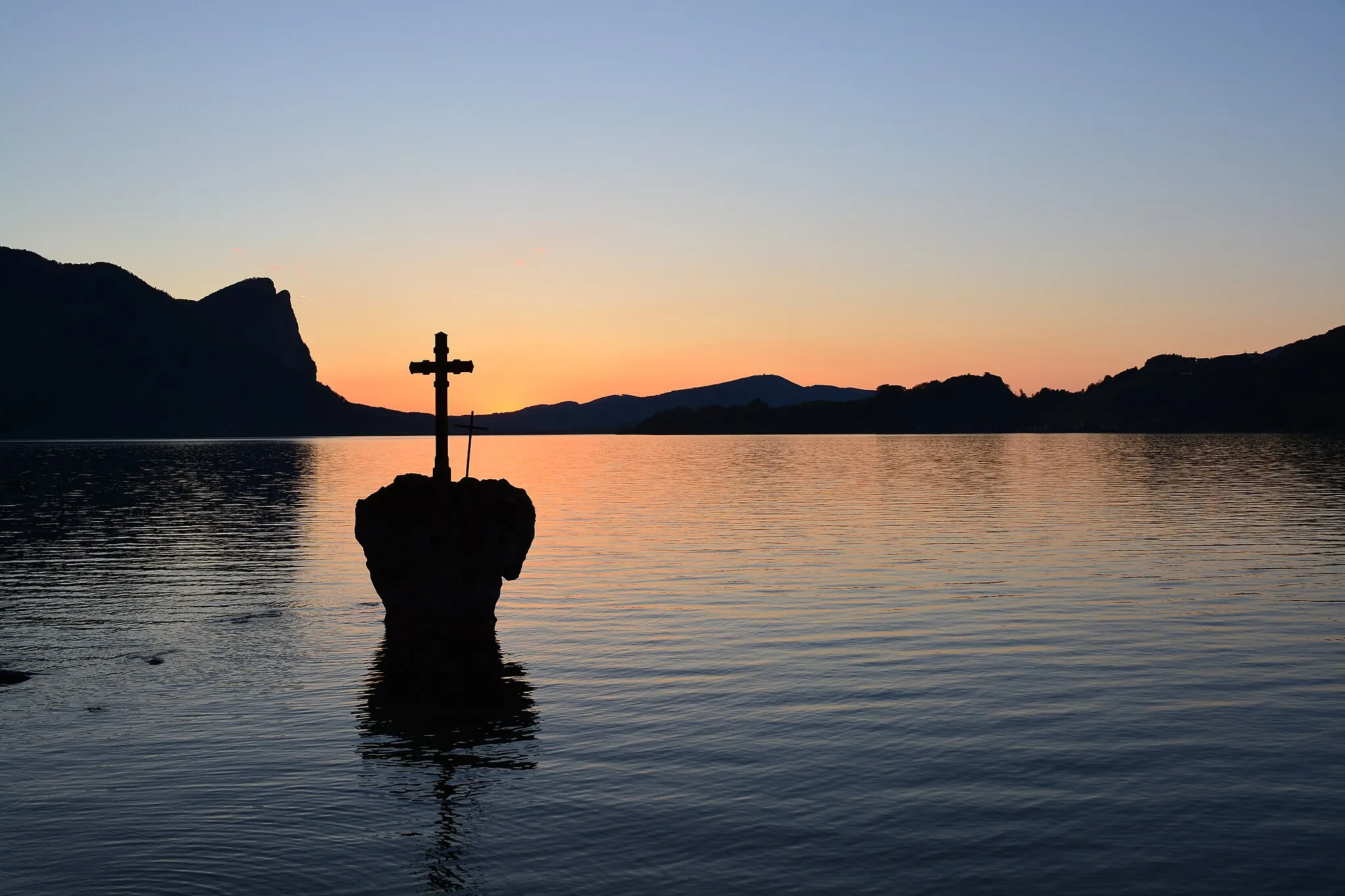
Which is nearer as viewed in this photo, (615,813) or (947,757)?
(615,813)

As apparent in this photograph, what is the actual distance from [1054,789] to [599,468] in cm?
12672

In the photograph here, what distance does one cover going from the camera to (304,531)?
56.5 m

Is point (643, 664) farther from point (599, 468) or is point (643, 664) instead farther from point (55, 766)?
point (599, 468)

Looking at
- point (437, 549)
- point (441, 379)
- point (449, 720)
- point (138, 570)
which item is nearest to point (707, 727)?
point (449, 720)

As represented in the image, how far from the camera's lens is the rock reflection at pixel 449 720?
557 inches

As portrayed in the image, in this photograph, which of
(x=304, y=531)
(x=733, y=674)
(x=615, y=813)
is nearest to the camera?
(x=615, y=813)

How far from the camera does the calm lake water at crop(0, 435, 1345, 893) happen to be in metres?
12.3

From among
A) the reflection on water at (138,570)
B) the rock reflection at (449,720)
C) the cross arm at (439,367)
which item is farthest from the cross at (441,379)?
the reflection on water at (138,570)

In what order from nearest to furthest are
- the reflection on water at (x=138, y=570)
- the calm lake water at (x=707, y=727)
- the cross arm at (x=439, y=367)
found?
1. the calm lake water at (x=707, y=727)
2. the reflection on water at (x=138, y=570)
3. the cross arm at (x=439, y=367)

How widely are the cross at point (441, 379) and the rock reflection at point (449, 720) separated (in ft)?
15.6

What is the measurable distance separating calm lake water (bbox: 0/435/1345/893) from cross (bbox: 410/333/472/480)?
4907 mm

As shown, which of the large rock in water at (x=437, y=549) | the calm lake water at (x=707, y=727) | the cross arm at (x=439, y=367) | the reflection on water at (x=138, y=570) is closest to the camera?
the calm lake water at (x=707, y=727)

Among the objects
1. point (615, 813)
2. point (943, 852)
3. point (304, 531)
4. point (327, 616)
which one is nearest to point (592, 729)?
point (615, 813)

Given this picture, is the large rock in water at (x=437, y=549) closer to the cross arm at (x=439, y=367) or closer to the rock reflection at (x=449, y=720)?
the rock reflection at (x=449, y=720)
